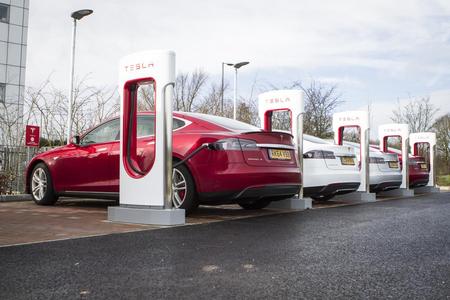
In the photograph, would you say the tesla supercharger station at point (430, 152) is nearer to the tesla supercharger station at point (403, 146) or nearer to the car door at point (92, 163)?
the tesla supercharger station at point (403, 146)

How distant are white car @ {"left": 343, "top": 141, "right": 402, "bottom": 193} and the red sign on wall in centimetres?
675

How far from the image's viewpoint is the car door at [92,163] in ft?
25.2

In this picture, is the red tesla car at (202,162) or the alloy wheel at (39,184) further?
the alloy wheel at (39,184)

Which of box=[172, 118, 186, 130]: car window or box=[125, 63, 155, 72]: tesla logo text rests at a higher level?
box=[125, 63, 155, 72]: tesla logo text

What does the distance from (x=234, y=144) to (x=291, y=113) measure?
2.71 meters

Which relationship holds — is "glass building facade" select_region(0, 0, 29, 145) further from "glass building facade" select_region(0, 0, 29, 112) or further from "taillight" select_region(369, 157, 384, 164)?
"taillight" select_region(369, 157, 384, 164)

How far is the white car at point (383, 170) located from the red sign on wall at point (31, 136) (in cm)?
675

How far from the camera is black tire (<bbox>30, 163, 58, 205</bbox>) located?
8531 mm

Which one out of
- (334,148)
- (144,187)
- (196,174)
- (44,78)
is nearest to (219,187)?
(196,174)

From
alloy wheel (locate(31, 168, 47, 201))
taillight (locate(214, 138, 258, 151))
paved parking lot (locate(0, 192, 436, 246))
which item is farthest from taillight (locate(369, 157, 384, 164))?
alloy wheel (locate(31, 168, 47, 201))

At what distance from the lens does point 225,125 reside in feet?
23.2

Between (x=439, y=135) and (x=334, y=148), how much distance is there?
92.2 feet

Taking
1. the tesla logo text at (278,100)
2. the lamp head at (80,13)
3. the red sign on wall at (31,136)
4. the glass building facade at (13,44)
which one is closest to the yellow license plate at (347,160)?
the tesla logo text at (278,100)

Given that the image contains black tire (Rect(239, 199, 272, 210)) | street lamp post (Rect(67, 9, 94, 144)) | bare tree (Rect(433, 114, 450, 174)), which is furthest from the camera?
bare tree (Rect(433, 114, 450, 174))
